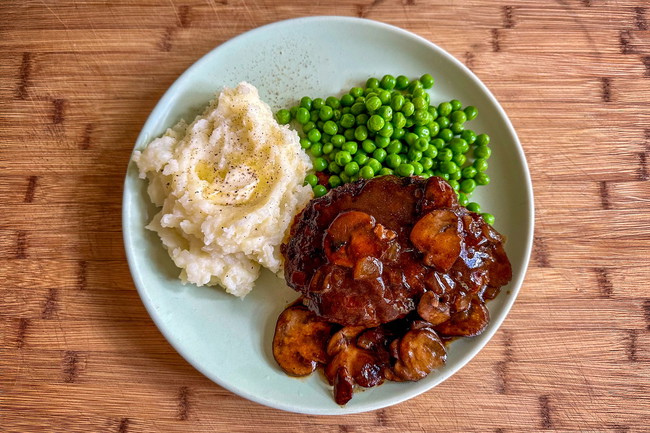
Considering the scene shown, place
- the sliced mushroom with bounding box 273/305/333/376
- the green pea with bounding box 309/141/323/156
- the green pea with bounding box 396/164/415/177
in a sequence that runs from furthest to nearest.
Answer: the green pea with bounding box 309/141/323/156
the green pea with bounding box 396/164/415/177
the sliced mushroom with bounding box 273/305/333/376

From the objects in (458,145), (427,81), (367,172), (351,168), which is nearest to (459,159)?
(458,145)

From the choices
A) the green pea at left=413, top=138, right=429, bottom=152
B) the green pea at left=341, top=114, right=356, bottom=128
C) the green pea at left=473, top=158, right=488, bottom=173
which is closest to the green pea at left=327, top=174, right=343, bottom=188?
the green pea at left=341, top=114, right=356, bottom=128

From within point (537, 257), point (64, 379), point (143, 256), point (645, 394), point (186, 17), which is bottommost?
point (645, 394)

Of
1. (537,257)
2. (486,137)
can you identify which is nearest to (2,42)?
(486,137)

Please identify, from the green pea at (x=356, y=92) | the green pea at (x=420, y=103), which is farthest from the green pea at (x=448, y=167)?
the green pea at (x=356, y=92)

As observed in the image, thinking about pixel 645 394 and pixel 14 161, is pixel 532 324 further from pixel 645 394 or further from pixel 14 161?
pixel 14 161

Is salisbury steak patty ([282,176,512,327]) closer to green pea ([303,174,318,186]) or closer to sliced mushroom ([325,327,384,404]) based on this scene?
sliced mushroom ([325,327,384,404])

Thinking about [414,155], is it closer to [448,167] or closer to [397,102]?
[448,167]

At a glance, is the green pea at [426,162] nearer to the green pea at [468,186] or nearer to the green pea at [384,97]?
the green pea at [468,186]

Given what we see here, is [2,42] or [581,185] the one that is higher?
[2,42]
